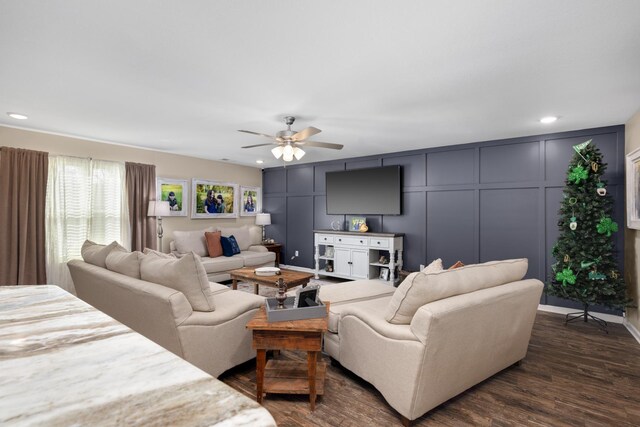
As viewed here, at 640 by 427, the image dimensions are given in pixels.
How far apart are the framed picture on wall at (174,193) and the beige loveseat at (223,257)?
566 millimetres

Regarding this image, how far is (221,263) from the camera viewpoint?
547 centimetres

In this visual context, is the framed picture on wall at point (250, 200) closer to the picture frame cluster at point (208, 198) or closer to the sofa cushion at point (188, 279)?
the picture frame cluster at point (208, 198)

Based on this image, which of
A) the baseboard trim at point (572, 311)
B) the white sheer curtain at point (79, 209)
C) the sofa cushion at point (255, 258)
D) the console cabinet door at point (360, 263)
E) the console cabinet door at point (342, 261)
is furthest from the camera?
the console cabinet door at point (342, 261)

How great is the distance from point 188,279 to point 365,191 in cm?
429

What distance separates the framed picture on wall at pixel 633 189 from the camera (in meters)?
3.32

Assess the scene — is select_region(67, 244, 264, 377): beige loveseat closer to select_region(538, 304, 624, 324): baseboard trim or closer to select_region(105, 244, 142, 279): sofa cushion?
select_region(105, 244, 142, 279): sofa cushion

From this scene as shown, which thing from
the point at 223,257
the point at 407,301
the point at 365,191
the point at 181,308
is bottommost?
the point at 223,257

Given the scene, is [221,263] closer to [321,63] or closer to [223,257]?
[223,257]

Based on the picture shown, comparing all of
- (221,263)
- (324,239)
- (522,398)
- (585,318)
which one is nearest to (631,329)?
(585,318)

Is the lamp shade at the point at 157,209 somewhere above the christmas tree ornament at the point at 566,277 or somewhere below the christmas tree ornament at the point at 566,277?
above

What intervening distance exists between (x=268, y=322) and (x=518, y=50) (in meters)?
2.49

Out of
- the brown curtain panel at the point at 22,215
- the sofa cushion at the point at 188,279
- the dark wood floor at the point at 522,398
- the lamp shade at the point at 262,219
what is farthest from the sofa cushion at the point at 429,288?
the lamp shade at the point at 262,219

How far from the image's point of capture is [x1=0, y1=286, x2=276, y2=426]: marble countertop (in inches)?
19.7

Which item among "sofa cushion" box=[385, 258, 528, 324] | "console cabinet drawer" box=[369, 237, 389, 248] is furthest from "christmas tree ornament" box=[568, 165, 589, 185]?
"console cabinet drawer" box=[369, 237, 389, 248]
